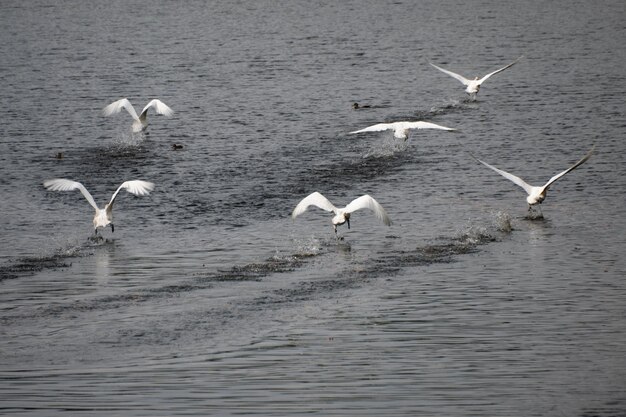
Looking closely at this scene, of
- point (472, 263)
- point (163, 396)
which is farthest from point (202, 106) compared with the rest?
point (163, 396)

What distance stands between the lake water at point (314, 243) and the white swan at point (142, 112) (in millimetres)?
705

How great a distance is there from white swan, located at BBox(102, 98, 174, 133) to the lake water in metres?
0.70

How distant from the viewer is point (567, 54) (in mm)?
48562

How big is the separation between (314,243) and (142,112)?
1071 cm

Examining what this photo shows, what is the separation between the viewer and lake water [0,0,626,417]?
1470cm

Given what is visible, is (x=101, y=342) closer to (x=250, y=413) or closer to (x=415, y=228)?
(x=250, y=413)

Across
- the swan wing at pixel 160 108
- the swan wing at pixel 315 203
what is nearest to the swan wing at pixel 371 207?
the swan wing at pixel 315 203

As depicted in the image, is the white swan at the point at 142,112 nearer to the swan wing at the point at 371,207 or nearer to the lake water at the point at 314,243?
the lake water at the point at 314,243

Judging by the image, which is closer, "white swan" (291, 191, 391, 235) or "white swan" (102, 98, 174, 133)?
"white swan" (291, 191, 391, 235)

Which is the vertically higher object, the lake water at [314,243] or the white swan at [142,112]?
the white swan at [142,112]

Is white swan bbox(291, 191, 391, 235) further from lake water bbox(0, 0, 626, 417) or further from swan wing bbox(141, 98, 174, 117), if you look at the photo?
swan wing bbox(141, 98, 174, 117)

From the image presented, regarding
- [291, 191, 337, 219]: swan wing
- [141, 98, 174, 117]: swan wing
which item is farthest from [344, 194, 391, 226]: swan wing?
[141, 98, 174, 117]: swan wing

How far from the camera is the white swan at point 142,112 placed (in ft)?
104

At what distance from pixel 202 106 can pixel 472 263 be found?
2030cm
